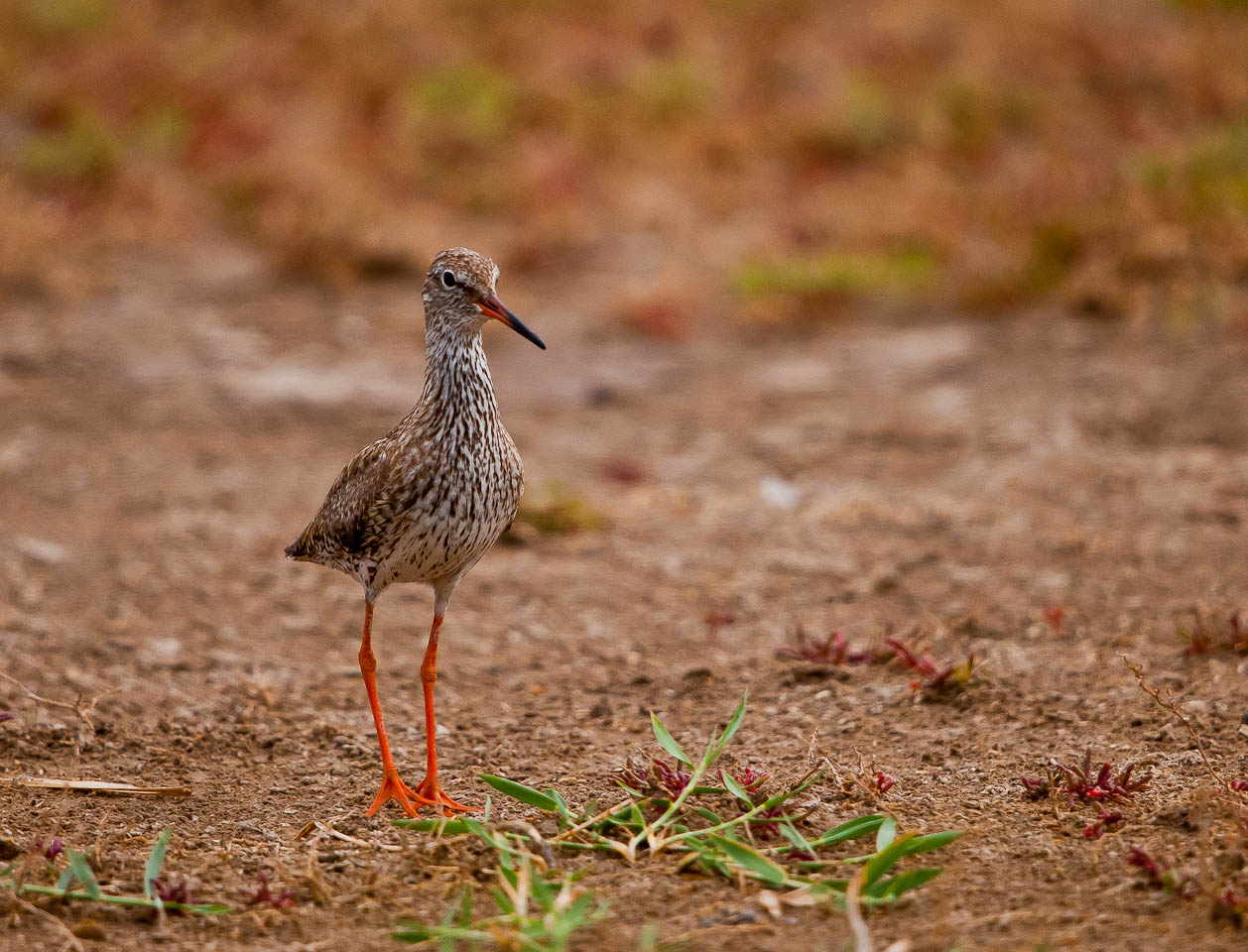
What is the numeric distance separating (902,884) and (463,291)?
2.65 m

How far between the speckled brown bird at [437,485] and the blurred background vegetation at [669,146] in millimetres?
6579

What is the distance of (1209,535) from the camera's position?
727 centimetres

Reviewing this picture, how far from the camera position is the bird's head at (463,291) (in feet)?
16.2

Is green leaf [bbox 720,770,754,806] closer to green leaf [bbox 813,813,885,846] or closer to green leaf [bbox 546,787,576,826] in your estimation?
green leaf [bbox 813,813,885,846]

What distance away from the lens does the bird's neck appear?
4.83m

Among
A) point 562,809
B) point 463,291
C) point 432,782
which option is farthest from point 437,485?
point 562,809

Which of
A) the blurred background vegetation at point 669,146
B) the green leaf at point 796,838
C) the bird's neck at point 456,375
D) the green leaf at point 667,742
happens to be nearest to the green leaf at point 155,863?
the green leaf at point 667,742

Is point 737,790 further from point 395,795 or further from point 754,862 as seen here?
point 395,795

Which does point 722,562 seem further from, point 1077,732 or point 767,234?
point 767,234

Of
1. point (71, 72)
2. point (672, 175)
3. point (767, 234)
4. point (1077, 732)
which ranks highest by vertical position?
point (71, 72)

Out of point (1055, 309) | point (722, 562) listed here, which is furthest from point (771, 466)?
point (1055, 309)

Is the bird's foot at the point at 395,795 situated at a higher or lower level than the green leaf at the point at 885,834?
higher

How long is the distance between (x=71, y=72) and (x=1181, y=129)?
12819mm

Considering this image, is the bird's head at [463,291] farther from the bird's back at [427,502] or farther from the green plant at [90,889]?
the green plant at [90,889]
